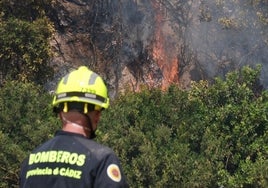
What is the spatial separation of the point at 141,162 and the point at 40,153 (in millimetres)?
15368

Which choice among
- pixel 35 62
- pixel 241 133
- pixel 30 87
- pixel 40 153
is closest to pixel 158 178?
pixel 241 133

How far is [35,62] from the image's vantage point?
23281 mm

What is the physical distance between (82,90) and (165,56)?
3059 cm

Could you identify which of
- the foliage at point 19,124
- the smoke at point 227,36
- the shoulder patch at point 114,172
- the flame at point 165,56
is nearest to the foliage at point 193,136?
the foliage at point 19,124

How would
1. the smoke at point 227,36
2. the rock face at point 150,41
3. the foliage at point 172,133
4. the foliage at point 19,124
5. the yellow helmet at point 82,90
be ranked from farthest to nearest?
the smoke at point 227,36 → the rock face at point 150,41 → the foliage at point 172,133 → the foliage at point 19,124 → the yellow helmet at point 82,90

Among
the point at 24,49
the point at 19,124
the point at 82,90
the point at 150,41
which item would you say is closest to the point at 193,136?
the point at 19,124

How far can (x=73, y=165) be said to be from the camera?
3.17 meters

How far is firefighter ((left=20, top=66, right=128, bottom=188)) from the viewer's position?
3145 millimetres

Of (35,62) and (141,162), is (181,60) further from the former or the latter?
(141,162)

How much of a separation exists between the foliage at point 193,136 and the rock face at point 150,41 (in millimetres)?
8590

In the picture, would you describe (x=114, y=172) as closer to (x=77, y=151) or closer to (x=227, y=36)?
(x=77, y=151)

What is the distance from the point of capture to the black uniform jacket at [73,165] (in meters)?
3.13

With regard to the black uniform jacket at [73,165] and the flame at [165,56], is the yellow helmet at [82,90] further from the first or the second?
the flame at [165,56]

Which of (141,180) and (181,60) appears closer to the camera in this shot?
(141,180)
